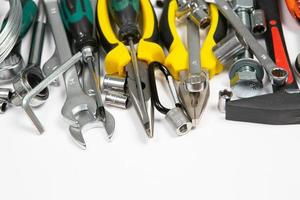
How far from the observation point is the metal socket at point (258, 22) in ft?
3.74

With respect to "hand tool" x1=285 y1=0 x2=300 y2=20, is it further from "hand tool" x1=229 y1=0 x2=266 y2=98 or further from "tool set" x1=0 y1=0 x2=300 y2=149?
"hand tool" x1=229 y1=0 x2=266 y2=98

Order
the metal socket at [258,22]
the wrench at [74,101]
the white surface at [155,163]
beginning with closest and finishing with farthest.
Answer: the white surface at [155,163]
the wrench at [74,101]
the metal socket at [258,22]

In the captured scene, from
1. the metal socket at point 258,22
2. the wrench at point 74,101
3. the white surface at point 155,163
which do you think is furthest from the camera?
the metal socket at point 258,22

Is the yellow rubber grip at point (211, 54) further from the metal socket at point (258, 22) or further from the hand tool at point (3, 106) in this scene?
the hand tool at point (3, 106)

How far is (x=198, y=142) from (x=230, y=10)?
36 cm

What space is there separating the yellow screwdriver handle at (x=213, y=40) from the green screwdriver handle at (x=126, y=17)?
16cm

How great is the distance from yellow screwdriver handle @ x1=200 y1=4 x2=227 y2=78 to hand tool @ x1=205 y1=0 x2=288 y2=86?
17 millimetres

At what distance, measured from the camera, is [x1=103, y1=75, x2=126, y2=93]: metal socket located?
1.05 metres

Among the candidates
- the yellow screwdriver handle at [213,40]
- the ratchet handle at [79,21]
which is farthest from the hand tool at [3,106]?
the yellow screwdriver handle at [213,40]

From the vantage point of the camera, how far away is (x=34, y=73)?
1125mm

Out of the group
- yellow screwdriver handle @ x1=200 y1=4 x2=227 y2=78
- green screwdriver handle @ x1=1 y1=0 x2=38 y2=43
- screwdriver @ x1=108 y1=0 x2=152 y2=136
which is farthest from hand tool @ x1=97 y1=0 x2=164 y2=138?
green screwdriver handle @ x1=1 y1=0 x2=38 y2=43

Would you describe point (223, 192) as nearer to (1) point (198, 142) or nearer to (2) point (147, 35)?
(1) point (198, 142)

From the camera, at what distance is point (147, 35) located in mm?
1103

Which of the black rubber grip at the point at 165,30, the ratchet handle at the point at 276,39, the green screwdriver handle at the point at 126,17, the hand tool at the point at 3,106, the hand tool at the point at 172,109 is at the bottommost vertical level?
the hand tool at the point at 3,106
